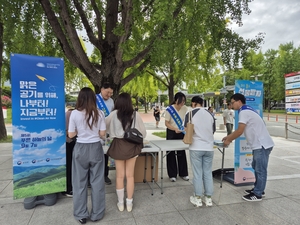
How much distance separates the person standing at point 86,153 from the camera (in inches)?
102

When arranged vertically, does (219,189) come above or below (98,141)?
below

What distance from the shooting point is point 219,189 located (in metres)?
3.76

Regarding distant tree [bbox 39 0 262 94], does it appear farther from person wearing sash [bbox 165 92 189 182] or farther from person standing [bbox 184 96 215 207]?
person standing [bbox 184 96 215 207]

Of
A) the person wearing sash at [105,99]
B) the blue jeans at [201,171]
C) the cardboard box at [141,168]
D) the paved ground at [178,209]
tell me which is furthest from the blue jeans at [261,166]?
the person wearing sash at [105,99]

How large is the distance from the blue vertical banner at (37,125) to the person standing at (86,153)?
547 millimetres

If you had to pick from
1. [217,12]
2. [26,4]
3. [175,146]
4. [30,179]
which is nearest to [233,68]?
[217,12]

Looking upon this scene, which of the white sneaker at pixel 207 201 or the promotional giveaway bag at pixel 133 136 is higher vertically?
the promotional giveaway bag at pixel 133 136

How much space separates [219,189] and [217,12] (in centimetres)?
369

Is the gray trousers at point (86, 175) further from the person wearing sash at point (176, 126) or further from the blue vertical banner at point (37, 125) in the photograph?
the person wearing sash at point (176, 126)

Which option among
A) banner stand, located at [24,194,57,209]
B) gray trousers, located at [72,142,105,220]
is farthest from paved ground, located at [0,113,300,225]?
gray trousers, located at [72,142,105,220]

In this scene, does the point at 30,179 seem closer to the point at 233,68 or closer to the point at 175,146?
the point at 175,146

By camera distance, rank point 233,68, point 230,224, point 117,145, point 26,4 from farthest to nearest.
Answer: point 233,68 → point 26,4 → point 117,145 → point 230,224

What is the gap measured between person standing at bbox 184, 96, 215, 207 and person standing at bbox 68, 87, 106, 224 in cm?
136

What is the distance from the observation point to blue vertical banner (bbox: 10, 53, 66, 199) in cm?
275
